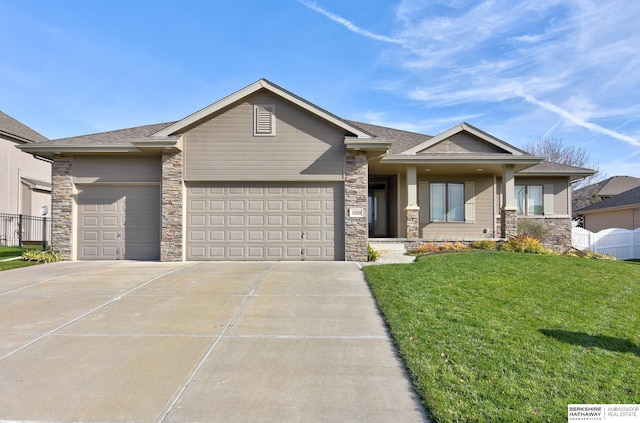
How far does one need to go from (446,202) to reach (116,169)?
13075 millimetres

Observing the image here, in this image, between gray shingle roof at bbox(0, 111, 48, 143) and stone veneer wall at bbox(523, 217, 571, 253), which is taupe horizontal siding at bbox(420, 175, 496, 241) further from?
gray shingle roof at bbox(0, 111, 48, 143)

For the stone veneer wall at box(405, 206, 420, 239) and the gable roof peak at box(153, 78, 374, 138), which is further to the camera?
the stone veneer wall at box(405, 206, 420, 239)

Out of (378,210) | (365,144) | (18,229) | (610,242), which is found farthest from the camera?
(18,229)

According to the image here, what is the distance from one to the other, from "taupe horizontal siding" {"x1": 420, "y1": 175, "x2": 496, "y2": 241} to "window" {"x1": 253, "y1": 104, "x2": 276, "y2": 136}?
26.2ft

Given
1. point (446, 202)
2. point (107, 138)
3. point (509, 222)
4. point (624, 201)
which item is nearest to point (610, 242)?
point (509, 222)

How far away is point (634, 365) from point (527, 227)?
13.7 metres

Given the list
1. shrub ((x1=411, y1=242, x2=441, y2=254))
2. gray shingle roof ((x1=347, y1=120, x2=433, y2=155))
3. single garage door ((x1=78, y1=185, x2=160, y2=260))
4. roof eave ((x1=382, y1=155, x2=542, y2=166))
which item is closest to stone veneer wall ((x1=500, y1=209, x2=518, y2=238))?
roof eave ((x1=382, y1=155, x2=542, y2=166))

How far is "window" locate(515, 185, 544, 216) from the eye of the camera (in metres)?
18.3

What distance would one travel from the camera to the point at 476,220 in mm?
16906

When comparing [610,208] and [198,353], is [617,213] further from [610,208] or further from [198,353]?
[198,353]

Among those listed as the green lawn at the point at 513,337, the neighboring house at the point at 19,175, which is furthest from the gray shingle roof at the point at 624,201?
the neighboring house at the point at 19,175

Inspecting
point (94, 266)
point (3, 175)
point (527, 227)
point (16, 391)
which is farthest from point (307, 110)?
point (3, 175)

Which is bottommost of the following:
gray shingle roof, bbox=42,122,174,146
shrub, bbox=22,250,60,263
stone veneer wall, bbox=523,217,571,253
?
shrub, bbox=22,250,60,263

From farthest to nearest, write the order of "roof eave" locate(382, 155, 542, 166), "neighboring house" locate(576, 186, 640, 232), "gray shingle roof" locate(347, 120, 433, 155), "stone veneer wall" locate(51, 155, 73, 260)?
"neighboring house" locate(576, 186, 640, 232), "gray shingle roof" locate(347, 120, 433, 155), "roof eave" locate(382, 155, 542, 166), "stone veneer wall" locate(51, 155, 73, 260)
